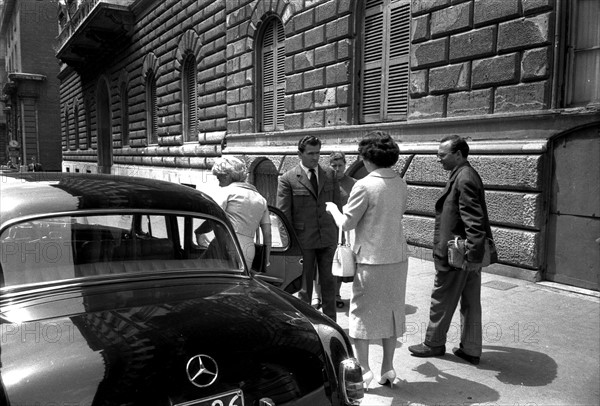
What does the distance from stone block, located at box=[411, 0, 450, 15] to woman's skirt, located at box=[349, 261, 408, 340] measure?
5.76 meters

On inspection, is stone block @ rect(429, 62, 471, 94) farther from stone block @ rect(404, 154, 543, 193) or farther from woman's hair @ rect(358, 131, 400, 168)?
woman's hair @ rect(358, 131, 400, 168)

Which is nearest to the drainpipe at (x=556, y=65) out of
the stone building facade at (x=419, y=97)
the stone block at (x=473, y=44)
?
the stone building facade at (x=419, y=97)

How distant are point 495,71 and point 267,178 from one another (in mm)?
7173

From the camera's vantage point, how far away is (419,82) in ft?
27.2

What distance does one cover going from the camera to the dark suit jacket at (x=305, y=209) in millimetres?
Result: 4684

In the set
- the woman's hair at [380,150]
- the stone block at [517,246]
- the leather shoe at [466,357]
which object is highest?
the woman's hair at [380,150]

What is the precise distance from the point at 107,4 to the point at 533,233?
65.4 feet

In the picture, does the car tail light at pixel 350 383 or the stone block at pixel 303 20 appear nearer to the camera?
the car tail light at pixel 350 383

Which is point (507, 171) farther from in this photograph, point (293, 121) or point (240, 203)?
point (293, 121)

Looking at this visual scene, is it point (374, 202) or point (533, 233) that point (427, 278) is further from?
point (374, 202)

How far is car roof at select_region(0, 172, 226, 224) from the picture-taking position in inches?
103

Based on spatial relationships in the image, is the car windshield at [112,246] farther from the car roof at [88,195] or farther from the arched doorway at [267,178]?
the arched doorway at [267,178]

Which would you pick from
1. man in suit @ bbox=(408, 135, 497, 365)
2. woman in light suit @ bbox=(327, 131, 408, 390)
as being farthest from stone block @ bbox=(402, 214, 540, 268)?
woman in light suit @ bbox=(327, 131, 408, 390)

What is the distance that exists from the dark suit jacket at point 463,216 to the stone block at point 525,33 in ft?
11.5
